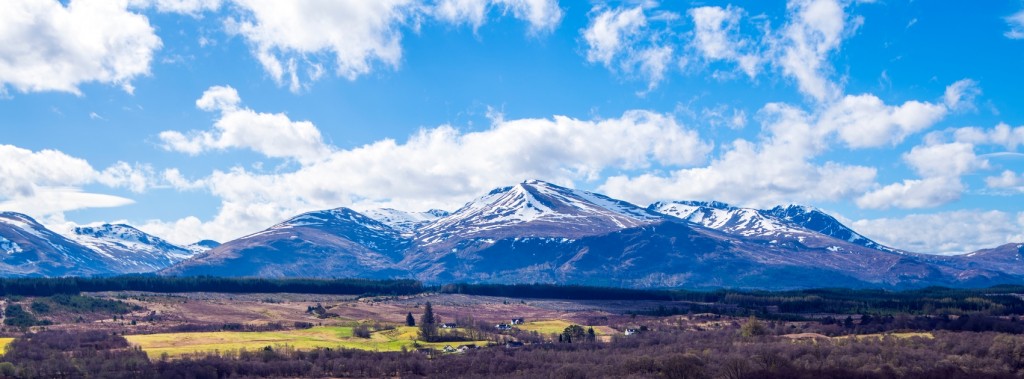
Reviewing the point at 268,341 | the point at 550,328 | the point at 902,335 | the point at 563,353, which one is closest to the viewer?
the point at 563,353

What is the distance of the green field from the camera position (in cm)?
13750

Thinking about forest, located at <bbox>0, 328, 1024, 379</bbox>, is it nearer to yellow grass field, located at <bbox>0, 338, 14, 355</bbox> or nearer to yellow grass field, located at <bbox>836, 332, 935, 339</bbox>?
yellow grass field, located at <bbox>0, 338, 14, 355</bbox>

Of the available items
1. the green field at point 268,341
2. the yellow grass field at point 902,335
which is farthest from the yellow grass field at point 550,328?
the yellow grass field at point 902,335

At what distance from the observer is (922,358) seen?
118 metres

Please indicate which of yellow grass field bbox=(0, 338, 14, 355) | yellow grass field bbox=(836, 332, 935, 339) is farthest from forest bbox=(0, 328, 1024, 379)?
yellow grass field bbox=(836, 332, 935, 339)

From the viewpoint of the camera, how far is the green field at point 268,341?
138 metres

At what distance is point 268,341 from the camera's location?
484ft

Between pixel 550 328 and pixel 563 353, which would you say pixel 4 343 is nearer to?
pixel 563 353

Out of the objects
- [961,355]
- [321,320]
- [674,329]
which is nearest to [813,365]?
[961,355]

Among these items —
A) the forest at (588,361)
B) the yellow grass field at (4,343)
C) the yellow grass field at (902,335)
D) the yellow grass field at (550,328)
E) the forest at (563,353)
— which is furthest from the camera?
the yellow grass field at (550,328)

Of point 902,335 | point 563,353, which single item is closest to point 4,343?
point 563,353

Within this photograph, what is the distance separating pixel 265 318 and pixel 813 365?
127m

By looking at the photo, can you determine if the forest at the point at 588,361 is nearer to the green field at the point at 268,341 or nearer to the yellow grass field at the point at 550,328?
the green field at the point at 268,341

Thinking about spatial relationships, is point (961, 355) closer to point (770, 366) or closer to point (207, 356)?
point (770, 366)
